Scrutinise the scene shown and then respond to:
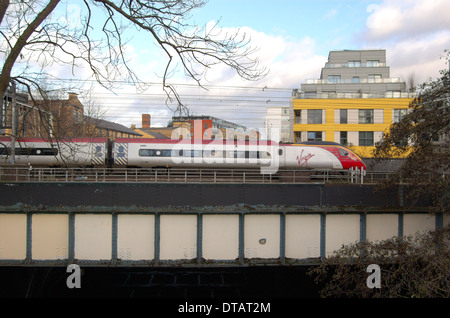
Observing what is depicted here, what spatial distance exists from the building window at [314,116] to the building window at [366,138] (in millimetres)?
4505

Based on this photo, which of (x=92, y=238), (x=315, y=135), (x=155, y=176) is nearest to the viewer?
(x=92, y=238)

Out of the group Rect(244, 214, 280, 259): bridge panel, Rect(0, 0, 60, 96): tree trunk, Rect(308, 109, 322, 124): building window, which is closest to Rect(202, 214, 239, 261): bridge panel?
Rect(244, 214, 280, 259): bridge panel

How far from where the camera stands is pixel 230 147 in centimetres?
2083

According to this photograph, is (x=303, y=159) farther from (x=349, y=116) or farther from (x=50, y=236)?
(x=50, y=236)

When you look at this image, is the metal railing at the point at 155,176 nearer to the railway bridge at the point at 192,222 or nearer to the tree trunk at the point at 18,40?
the railway bridge at the point at 192,222

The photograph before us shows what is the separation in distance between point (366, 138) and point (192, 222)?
26079mm

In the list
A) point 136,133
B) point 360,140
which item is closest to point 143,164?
point 360,140

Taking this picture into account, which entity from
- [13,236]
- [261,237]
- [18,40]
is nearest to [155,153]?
[13,236]

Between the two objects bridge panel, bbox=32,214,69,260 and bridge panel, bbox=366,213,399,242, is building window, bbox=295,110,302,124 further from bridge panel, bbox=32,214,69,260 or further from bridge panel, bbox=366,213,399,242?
bridge panel, bbox=32,214,69,260

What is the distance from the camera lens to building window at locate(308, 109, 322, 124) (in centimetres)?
3234

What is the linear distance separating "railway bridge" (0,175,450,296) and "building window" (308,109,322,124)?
68.2ft

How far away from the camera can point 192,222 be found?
473 inches

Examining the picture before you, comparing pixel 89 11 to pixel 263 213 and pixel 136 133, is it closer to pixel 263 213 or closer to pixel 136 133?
pixel 263 213

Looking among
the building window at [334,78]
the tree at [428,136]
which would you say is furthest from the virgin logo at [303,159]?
the building window at [334,78]
